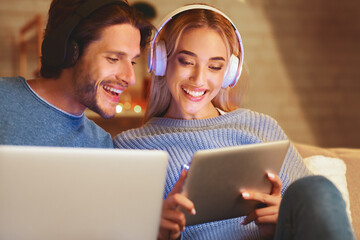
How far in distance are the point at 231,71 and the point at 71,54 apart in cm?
55

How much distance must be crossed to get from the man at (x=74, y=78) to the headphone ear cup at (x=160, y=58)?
69 mm

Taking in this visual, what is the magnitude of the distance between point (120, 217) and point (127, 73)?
2.29ft

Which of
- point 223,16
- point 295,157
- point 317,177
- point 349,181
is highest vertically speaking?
point 223,16

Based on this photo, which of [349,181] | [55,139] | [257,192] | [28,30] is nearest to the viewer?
[257,192]

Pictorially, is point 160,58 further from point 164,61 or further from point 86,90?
point 86,90

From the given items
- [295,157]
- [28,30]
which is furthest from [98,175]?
[28,30]

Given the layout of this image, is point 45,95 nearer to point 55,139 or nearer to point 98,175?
point 55,139

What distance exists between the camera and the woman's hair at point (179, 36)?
152cm

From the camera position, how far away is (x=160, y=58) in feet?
4.96

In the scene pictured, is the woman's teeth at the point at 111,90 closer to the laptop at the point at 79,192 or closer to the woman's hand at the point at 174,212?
the woman's hand at the point at 174,212

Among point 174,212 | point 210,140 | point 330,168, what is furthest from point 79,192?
point 330,168

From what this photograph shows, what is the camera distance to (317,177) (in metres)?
1.01

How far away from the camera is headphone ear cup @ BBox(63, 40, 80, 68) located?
52.5 inches

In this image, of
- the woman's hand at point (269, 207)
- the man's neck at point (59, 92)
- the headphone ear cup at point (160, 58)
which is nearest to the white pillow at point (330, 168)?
the woman's hand at point (269, 207)
